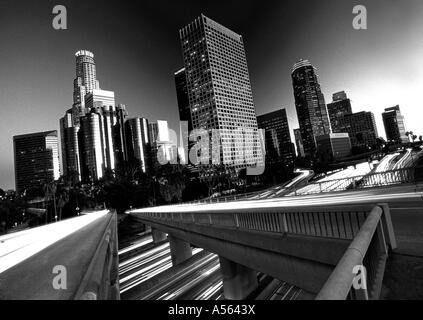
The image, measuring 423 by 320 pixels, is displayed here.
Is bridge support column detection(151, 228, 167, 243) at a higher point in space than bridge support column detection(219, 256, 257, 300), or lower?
lower

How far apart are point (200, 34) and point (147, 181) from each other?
146 m

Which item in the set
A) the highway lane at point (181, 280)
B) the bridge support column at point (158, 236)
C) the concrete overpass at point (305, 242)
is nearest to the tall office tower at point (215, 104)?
the bridge support column at point (158, 236)

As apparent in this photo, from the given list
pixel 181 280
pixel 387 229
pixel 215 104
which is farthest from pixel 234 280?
pixel 215 104

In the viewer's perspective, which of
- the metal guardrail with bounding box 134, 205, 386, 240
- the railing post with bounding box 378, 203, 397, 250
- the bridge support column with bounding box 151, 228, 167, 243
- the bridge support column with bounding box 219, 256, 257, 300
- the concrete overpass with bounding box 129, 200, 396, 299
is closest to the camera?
the concrete overpass with bounding box 129, 200, 396, 299

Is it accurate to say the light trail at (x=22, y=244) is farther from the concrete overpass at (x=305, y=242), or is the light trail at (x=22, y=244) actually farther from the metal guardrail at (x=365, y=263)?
the metal guardrail at (x=365, y=263)

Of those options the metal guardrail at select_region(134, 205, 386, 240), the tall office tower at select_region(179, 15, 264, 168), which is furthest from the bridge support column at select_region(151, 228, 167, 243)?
the tall office tower at select_region(179, 15, 264, 168)

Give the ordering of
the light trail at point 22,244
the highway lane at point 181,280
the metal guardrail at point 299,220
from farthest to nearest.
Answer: the highway lane at point 181,280 → the light trail at point 22,244 → the metal guardrail at point 299,220

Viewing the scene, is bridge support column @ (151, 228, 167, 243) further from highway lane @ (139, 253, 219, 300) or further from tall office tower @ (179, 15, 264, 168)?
tall office tower @ (179, 15, 264, 168)

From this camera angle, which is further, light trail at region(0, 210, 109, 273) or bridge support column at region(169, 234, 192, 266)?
bridge support column at region(169, 234, 192, 266)

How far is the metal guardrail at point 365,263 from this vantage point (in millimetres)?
2094

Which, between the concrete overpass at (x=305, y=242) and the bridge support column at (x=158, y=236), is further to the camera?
the bridge support column at (x=158, y=236)

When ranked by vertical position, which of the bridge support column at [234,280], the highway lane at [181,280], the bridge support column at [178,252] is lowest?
the highway lane at [181,280]

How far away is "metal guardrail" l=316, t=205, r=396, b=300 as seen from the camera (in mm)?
2094

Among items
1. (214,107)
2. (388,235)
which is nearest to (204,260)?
(388,235)
